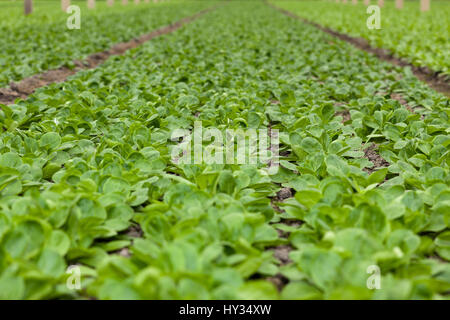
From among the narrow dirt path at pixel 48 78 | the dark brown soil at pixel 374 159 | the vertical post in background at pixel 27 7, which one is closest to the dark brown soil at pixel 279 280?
the dark brown soil at pixel 374 159

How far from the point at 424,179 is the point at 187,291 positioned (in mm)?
1674

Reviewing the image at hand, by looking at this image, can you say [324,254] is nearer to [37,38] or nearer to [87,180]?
[87,180]

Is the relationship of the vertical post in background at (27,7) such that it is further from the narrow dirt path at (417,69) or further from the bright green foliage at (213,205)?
the bright green foliage at (213,205)

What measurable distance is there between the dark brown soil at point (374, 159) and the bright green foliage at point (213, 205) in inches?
4.5

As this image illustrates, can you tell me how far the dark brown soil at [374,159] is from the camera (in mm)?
3027

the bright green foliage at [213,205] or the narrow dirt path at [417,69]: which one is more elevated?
the narrow dirt path at [417,69]

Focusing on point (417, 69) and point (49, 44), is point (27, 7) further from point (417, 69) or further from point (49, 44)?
point (417, 69)

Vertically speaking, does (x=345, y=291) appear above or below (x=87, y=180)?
below

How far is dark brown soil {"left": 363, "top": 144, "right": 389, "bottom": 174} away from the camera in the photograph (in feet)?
9.93

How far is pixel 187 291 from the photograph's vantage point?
144cm

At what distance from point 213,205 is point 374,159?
163 cm

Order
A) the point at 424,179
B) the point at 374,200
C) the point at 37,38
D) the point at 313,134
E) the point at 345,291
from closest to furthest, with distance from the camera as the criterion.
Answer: the point at 345,291 < the point at 374,200 < the point at 424,179 < the point at 313,134 < the point at 37,38

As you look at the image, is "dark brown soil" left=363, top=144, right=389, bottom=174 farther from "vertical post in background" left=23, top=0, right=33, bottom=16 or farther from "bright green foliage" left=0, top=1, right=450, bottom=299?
"vertical post in background" left=23, top=0, right=33, bottom=16

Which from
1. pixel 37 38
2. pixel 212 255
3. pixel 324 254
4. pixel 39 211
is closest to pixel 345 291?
pixel 324 254
